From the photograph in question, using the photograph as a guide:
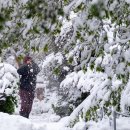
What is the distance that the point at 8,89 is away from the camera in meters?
10.8

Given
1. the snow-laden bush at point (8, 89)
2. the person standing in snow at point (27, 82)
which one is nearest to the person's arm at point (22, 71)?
the person standing in snow at point (27, 82)

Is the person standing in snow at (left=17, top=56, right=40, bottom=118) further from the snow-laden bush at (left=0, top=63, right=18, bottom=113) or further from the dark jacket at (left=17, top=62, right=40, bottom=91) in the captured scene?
the snow-laden bush at (left=0, top=63, right=18, bottom=113)

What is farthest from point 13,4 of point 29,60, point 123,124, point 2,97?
point 29,60

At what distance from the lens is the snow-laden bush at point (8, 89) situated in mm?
10859

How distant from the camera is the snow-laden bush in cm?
1086

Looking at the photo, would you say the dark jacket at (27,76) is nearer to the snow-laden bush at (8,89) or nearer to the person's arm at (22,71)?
the person's arm at (22,71)

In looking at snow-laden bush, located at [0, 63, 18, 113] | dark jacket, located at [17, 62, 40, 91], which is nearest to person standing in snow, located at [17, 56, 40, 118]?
dark jacket, located at [17, 62, 40, 91]

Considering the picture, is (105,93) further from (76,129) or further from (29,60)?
(29,60)

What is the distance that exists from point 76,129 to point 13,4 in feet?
18.8

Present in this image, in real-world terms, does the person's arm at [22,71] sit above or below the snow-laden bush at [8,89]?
above

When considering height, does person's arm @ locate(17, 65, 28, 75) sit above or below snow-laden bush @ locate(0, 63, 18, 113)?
above

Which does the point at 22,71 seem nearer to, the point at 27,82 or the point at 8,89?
the point at 27,82

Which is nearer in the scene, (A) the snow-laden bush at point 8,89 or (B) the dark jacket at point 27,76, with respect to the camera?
(A) the snow-laden bush at point 8,89

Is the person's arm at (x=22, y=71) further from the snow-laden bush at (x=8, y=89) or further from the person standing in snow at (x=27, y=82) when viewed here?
the snow-laden bush at (x=8, y=89)
